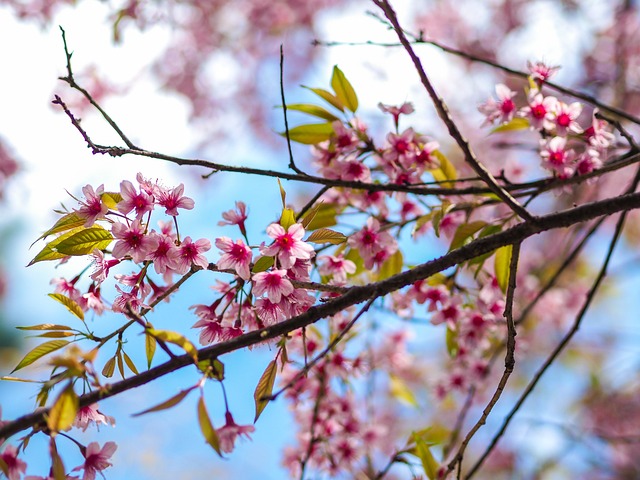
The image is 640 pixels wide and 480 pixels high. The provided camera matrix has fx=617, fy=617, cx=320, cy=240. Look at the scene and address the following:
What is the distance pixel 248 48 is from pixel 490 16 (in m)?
1.83

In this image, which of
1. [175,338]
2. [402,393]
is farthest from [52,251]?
[402,393]

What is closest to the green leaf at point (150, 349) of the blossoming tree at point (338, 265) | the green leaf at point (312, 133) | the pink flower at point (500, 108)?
the blossoming tree at point (338, 265)

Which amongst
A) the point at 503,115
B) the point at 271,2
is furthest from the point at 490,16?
the point at 503,115

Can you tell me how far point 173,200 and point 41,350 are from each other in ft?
0.97

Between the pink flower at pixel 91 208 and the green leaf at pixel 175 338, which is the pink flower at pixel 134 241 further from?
the green leaf at pixel 175 338

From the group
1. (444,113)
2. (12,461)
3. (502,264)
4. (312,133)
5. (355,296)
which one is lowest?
(12,461)

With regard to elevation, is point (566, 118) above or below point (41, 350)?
above

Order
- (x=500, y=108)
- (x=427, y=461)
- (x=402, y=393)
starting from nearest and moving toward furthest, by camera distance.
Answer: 1. (x=427, y=461)
2. (x=500, y=108)
3. (x=402, y=393)

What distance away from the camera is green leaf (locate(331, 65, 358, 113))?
4.21 feet

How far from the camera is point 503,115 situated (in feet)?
4.14

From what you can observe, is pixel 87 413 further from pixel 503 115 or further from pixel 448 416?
pixel 448 416

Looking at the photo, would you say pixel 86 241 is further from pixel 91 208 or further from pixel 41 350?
pixel 41 350

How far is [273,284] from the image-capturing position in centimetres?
87

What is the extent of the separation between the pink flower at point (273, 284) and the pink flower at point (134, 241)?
0.18m
